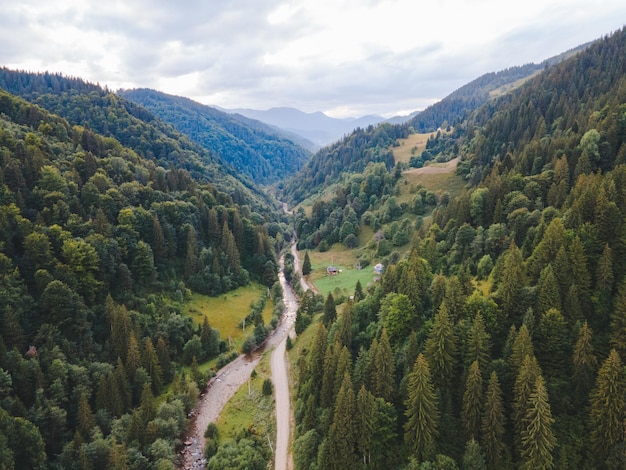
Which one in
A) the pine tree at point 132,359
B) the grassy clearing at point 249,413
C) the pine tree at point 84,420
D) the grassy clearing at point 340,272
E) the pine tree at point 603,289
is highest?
the pine tree at point 603,289

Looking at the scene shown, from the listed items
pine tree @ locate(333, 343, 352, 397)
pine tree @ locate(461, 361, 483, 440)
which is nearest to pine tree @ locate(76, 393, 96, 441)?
pine tree @ locate(333, 343, 352, 397)

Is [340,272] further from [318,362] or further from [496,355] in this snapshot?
[496,355]

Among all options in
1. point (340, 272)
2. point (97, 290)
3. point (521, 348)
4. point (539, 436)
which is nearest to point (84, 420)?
point (97, 290)

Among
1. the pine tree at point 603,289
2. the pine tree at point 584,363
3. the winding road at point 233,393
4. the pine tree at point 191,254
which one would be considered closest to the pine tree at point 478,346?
the pine tree at point 584,363

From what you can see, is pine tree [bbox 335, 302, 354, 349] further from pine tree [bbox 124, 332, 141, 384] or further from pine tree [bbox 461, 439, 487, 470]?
pine tree [bbox 124, 332, 141, 384]

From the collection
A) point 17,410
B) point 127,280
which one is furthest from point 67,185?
point 17,410

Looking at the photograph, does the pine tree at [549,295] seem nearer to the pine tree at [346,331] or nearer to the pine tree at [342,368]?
the pine tree at [342,368]

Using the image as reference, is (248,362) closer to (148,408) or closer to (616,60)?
Answer: (148,408)
